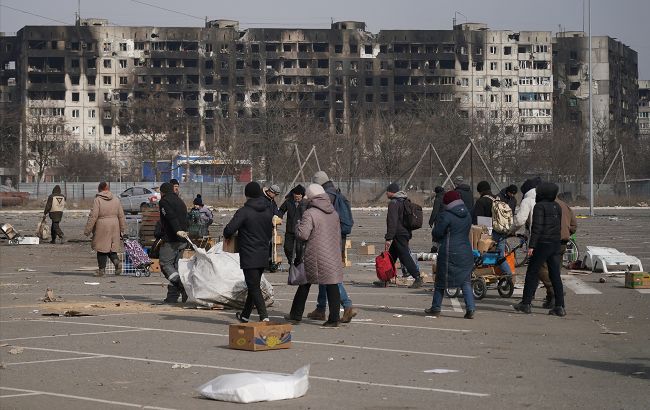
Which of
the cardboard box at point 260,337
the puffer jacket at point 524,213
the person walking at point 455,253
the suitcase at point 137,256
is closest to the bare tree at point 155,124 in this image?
the suitcase at point 137,256

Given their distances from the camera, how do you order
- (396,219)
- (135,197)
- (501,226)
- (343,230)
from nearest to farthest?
(501,226)
(343,230)
(396,219)
(135,197)

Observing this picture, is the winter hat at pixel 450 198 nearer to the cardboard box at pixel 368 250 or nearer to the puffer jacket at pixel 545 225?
the puffer jacket at pixel 545 225

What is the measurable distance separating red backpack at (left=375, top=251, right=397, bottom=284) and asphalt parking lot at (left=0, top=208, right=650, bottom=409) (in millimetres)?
435

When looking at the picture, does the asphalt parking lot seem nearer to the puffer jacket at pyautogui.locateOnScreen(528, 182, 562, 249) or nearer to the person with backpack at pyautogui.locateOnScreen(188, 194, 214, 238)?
the puffer jacket at pyautogui.locateOnScreen(528, 182, 562, 249)

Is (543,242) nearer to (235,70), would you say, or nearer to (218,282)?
(218,282)

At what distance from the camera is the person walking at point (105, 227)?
76.0 feet

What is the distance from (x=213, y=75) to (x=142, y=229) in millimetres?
125063

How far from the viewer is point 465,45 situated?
156 meters

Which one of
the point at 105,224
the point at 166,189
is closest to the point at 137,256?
the point at 105,224

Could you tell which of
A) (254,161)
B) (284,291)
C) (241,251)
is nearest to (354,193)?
(254,161)

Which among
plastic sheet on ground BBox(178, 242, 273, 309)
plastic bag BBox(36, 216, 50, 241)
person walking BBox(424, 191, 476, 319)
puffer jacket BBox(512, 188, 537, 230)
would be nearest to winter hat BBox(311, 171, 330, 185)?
plastic sheet on ground BBox(178, 242, 273, 309)

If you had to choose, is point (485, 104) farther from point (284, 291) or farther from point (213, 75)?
point (284, 291)

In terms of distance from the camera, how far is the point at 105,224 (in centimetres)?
2322

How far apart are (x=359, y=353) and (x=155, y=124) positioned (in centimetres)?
10856
